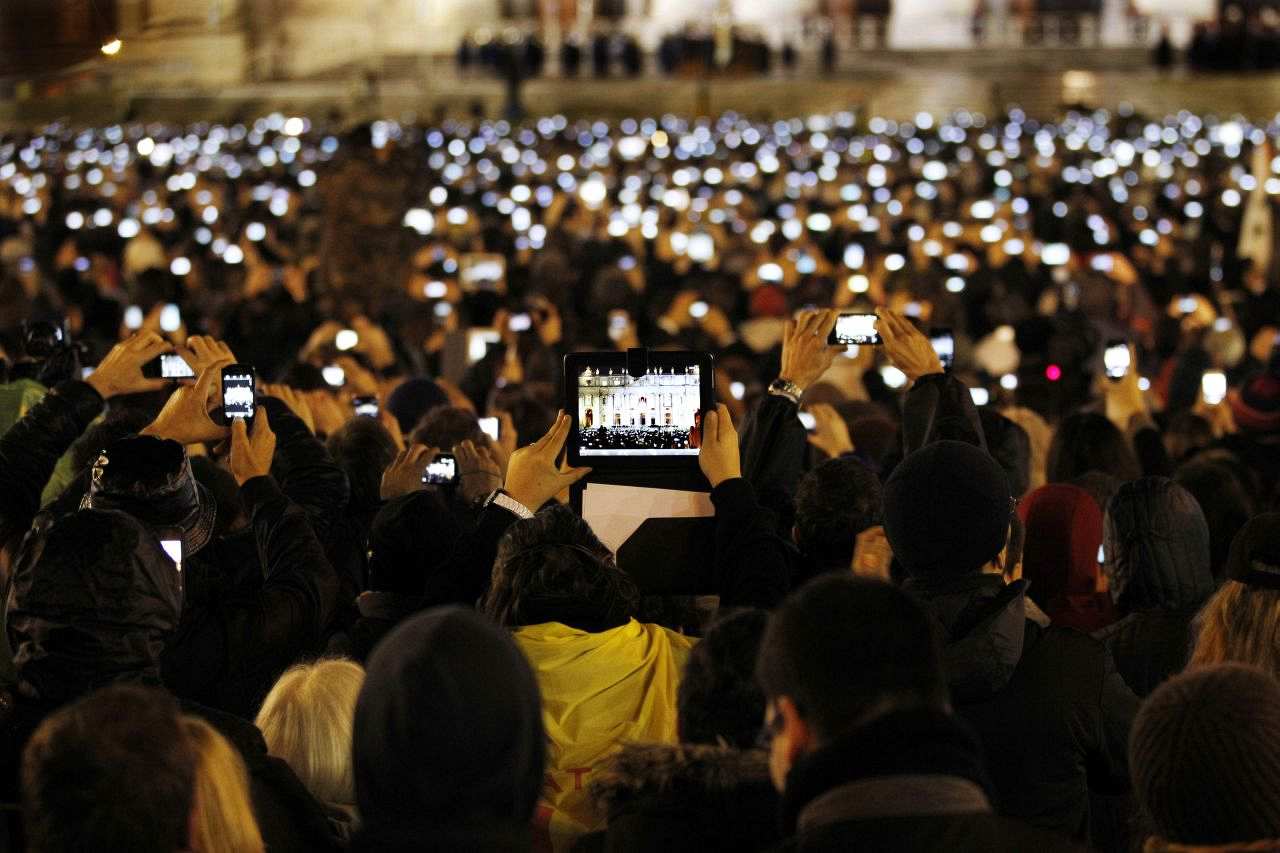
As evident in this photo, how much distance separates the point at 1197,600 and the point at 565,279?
10.9m

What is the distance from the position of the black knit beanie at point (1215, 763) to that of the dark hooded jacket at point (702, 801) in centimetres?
56

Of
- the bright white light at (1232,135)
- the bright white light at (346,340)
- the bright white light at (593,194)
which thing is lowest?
the bright white light at (1232,135)

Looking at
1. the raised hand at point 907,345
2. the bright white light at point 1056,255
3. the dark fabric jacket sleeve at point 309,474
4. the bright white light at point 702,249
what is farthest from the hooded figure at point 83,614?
the bright white light at point 702,249

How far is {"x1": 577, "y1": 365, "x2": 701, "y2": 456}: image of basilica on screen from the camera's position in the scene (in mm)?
4617

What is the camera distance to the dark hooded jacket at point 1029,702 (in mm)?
3924

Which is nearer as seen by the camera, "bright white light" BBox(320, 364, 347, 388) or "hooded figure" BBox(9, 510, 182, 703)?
"hooded figure" BBox(9, 510, 182, 703)

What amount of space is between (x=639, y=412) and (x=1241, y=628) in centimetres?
134

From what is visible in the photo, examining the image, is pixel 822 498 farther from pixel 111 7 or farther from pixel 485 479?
pixel 111 7

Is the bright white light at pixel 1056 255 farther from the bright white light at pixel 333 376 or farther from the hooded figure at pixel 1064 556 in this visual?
the hooded figure at pixel 1064 556

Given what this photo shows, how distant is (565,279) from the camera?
15797 millimetres

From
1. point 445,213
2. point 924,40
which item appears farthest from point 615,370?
point 924,40

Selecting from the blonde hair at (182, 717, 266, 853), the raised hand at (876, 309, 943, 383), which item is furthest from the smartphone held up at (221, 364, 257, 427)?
the blonde hair at (182, 717, 266, 853)

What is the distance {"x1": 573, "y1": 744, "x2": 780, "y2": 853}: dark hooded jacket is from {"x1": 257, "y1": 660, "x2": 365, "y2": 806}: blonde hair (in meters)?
0.81

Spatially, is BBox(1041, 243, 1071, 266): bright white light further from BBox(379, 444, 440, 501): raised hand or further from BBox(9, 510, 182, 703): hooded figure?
BBox(9, 510, 182, 703): hooded figure
